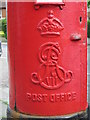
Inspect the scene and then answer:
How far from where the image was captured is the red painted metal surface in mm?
2287

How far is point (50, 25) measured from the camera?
228cm

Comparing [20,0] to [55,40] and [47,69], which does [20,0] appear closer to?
[55,40]

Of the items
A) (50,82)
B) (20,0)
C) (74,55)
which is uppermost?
(20,0)

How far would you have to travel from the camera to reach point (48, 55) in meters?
2.31

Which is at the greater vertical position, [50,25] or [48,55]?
[50,25]

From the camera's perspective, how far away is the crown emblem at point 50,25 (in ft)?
7.46

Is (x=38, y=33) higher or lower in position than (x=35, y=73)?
higher

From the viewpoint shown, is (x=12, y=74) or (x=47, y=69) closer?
(x=47, y=69)

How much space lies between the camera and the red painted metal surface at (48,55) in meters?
2.29

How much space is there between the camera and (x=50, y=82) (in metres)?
2.34

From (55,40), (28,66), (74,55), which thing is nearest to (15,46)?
(28,66)

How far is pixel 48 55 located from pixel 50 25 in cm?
24

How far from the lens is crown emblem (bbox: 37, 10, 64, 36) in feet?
7.46

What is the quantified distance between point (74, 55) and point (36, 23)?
41 cm
